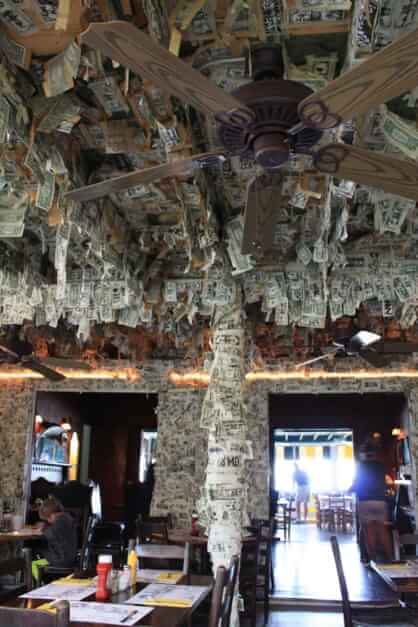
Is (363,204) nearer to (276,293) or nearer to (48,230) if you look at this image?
(276,293)

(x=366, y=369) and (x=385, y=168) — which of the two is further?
(x=366, y=369)

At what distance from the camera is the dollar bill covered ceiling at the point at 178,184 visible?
A: 2693mm

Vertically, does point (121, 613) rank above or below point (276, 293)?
below

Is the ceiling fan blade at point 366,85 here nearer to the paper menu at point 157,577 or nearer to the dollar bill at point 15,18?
the dollar bill at point 15,18

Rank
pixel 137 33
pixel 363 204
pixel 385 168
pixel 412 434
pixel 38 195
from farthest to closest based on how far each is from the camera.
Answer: pixel 412 434 → pixel 363 204 → pixel 38 195 → pixel 385 168 → pixel 137 33

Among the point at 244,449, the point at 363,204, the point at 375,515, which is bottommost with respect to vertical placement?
the point at 375,515

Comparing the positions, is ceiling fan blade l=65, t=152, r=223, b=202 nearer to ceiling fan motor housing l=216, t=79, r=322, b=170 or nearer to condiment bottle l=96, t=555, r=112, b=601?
ceiling fan motor housing l=216, t=79, r=322, b=170

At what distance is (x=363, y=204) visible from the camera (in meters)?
4.45

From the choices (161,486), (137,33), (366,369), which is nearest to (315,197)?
(137,33)

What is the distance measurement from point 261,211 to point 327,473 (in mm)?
21318

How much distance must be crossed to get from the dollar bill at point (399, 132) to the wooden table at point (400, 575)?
2828 millimetres

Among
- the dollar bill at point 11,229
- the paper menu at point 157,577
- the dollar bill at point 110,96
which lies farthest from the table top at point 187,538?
the dollar bill at point 110,96

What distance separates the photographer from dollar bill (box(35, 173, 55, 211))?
3.72 metres

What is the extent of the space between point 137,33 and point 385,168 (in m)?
1.25
